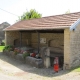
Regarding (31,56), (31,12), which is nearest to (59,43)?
(31,56)

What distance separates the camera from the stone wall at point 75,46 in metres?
13.2

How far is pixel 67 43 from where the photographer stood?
13.1 meters

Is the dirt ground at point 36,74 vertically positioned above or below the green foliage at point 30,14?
below

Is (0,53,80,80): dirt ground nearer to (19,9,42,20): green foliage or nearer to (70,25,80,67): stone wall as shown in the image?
(70,25,80,67): stone wall

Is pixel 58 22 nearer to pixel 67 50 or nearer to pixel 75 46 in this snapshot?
pixel 75 46

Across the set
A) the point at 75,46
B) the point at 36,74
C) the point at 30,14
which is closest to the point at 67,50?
the point at 75,46

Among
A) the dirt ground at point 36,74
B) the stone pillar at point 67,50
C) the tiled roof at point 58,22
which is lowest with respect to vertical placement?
the dirt ground at point 36,74

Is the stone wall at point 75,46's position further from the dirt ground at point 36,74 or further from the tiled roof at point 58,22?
the dirt ground at point 36,74

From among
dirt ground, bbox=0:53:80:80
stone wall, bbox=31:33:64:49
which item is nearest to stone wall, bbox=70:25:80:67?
dirt ground, bbox=0:53:80:80

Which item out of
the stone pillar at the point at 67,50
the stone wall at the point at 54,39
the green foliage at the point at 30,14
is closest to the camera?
the stone pillar at the point at 67,50

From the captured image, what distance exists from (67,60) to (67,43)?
48.1 inches

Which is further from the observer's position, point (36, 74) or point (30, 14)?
point (30, 14)

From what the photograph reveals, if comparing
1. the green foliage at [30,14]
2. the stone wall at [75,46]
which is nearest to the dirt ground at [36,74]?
the stone wall at [75,46]

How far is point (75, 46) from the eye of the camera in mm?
13484
